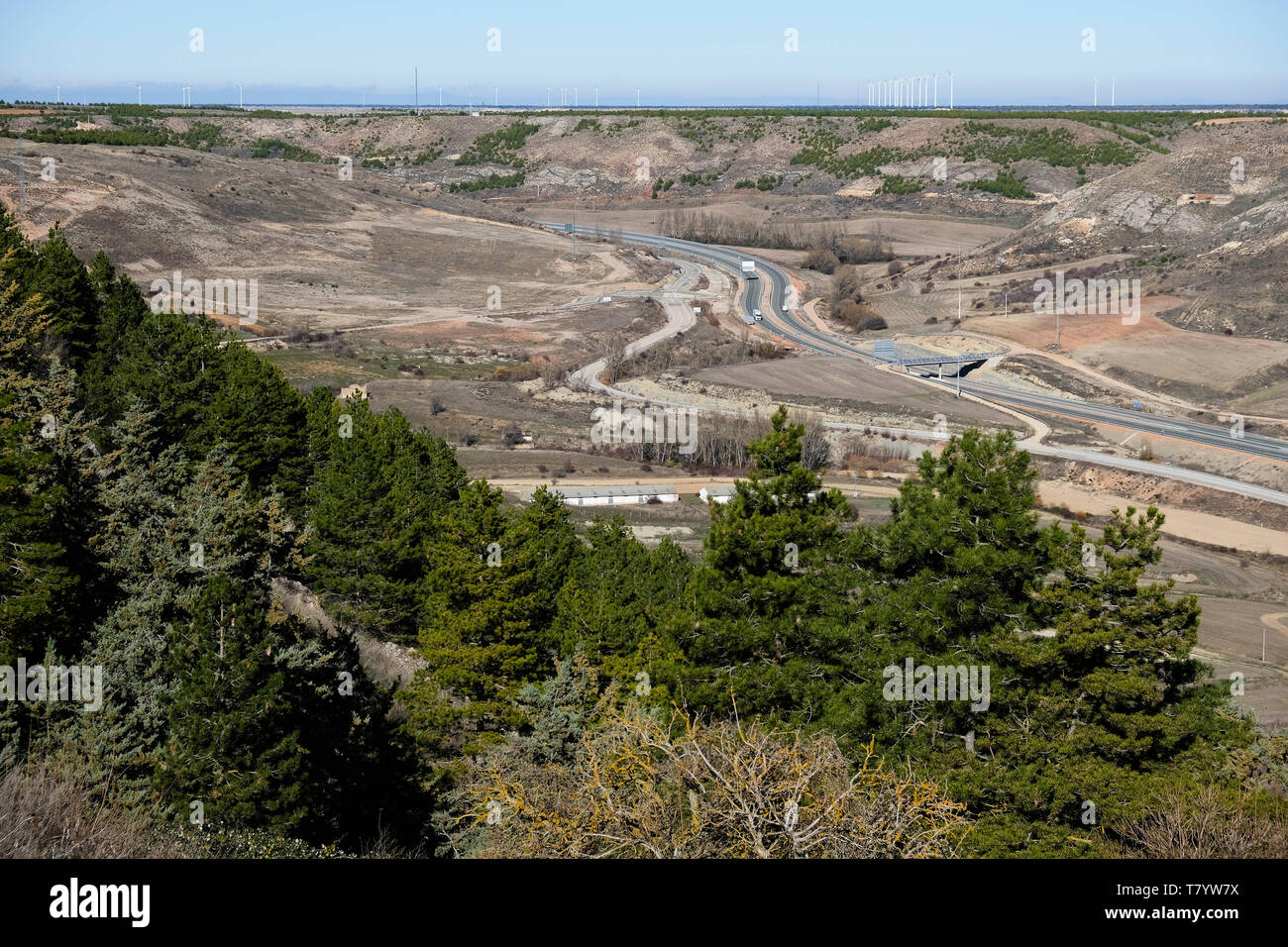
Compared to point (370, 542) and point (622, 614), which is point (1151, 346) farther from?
point (622, 614)

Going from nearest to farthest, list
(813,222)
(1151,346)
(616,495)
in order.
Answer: (616,495) → (1151,346) → (813,222)

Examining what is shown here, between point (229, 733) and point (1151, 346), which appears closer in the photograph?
point (229, 733)

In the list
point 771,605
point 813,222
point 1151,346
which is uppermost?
point 813,222

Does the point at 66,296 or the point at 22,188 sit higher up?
the point at 22,188

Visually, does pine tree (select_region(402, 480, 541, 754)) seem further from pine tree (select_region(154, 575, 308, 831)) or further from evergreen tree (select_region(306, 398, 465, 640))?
pine tree (select_region(154, 575, 308, 831))

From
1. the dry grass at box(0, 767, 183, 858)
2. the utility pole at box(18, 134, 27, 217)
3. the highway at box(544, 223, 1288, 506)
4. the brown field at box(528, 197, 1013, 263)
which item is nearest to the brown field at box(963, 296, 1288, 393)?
the highway at box(544, 223, 1288, 506)

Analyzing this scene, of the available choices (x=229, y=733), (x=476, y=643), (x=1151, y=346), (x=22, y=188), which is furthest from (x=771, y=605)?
(x=22, y=188)

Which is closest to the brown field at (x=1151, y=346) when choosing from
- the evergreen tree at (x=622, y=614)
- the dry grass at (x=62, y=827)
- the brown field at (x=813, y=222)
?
the brown field at (x=813, y=222)

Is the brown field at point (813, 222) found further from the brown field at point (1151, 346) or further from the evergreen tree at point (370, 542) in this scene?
the evergreen tree at point (370, 542)
